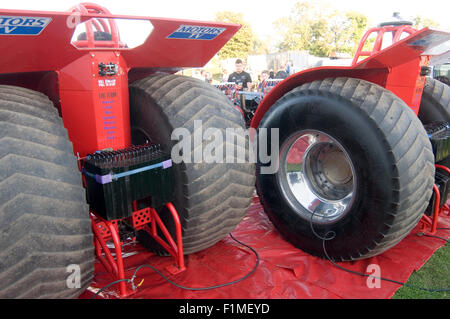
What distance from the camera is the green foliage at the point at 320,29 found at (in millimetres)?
36875

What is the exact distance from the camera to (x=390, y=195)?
221 centimetres

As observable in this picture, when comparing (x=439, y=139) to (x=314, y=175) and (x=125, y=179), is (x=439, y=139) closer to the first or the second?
(x=314, y=175)

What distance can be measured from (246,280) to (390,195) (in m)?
1.12

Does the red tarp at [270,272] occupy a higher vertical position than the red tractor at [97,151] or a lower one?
lower

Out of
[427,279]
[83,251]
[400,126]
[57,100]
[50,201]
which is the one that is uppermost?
[57,100]

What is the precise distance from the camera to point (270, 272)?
2.54 m

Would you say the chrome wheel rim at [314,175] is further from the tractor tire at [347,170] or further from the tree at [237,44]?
the tree at [237,44]

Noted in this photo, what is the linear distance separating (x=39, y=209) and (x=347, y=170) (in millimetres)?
2309

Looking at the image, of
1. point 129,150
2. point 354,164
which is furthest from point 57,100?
point 354,164

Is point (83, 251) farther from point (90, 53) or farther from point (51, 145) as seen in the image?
point (90, 53)

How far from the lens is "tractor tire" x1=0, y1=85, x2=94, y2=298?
4.96ft

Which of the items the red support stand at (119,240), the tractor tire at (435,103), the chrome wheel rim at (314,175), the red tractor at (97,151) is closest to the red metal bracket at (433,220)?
the tractor tire at (435,103)

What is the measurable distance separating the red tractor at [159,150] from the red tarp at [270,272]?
5.5 inches

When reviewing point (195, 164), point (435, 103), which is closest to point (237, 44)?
point (435, 103)
